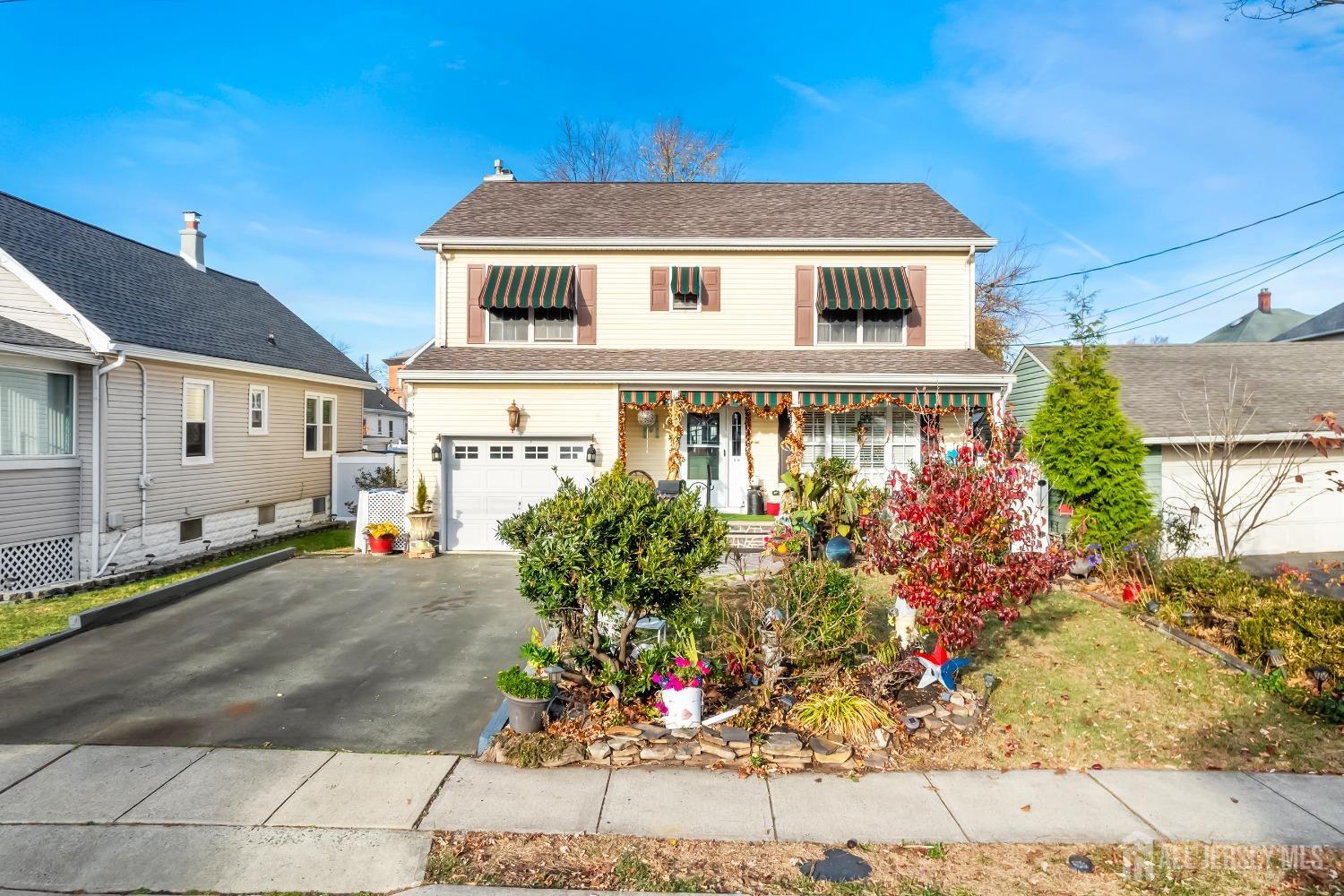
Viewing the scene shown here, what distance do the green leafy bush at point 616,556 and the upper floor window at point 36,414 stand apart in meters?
9.82

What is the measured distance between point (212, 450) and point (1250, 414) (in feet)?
69.6

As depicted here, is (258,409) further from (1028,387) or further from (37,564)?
(1028,387)

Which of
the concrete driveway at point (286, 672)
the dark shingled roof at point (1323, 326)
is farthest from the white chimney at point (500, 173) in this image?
the dark shingled roof at point (1323, 326)

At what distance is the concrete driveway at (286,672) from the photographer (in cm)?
580

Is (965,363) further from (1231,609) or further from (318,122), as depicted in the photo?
(318,122)

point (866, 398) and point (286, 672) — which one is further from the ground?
point (866, 398)

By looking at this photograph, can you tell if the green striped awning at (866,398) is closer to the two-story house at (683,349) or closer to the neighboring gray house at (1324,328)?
the two-story house at (683,349)

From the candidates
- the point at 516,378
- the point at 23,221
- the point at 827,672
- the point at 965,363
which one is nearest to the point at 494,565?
the point at 516,378

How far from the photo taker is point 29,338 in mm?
10625

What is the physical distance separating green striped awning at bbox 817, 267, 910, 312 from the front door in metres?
3.57

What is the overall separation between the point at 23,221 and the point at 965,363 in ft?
62.6

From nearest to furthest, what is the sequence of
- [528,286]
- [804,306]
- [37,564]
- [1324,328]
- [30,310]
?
1. [37,564]
2. [30,310]
3. [528,286]
4. [804,306]
5. [1324,328]

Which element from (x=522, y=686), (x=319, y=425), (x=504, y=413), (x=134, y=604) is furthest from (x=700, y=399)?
(x=319, y=425)

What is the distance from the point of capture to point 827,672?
6016 millimetres
